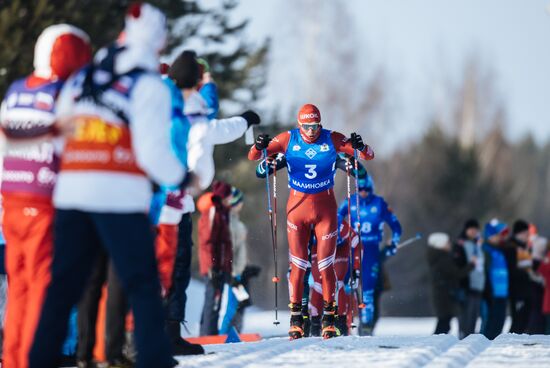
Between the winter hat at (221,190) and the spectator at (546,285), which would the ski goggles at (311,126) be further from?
the spectator at (546,285)

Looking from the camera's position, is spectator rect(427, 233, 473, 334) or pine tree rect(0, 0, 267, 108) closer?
spectator rect(427, 233, 473, 334)

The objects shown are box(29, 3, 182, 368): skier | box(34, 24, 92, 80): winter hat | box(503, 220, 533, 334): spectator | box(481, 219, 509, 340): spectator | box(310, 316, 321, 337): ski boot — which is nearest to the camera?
box(29, 3, 182, 368): skier

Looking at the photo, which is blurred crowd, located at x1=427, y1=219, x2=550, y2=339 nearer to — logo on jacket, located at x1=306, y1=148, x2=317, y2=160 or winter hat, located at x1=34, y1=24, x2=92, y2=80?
logo on jacket, located at x1=306, y1=148, x2=317, y2=160

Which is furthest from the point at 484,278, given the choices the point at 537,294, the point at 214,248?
the point at 214,248

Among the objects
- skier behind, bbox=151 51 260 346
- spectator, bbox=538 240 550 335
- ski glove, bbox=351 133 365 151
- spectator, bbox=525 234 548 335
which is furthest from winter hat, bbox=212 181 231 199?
spectator, bbox=538 240 550 335

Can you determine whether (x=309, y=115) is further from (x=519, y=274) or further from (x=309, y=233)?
(x=519, y=274)

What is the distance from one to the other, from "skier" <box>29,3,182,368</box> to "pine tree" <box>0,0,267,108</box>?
17.5 metres

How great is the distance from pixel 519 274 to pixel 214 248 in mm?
4869

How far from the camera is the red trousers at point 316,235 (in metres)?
11.0

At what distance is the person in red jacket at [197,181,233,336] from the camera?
13.7 metres

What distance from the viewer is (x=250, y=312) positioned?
1059 inches

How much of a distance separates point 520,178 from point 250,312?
175ft

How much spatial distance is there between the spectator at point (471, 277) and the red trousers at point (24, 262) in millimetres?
10148

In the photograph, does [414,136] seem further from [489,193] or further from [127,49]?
[127,49]
